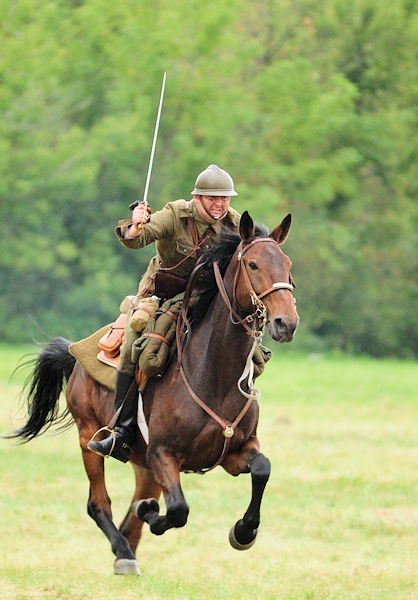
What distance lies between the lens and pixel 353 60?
47.2 metres

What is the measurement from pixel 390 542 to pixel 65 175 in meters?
29.0

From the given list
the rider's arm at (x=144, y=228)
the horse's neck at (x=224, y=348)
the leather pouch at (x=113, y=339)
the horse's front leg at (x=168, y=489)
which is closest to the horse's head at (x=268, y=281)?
the horse's neck at (x=224, y=348)

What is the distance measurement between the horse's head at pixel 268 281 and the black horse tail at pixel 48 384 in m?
3.21

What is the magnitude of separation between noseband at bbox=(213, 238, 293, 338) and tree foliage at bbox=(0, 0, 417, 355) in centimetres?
3007

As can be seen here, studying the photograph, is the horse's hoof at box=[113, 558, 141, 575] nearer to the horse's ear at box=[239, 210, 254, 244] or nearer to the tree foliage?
the horse's ear at box=[239, 210, 254, 244]

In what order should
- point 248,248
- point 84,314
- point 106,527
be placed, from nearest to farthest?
point 248,248
point 106,527
point 84,314

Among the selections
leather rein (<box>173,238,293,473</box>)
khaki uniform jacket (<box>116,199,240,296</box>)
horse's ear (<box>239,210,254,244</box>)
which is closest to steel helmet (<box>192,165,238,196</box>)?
khaki uniform jacket (<box>116,199,240,296</box>)

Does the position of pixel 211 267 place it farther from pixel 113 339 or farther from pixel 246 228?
pixel 113 339

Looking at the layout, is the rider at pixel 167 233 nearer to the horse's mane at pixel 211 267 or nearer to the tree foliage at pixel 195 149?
the horse's mane at pixel 211 267

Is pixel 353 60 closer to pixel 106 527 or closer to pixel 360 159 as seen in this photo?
pixel 360 159

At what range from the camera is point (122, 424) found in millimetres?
8039

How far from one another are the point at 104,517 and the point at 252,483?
213cm

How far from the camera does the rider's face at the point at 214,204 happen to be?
7.64 m

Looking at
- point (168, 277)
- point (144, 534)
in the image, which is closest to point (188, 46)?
point (144, 534)
